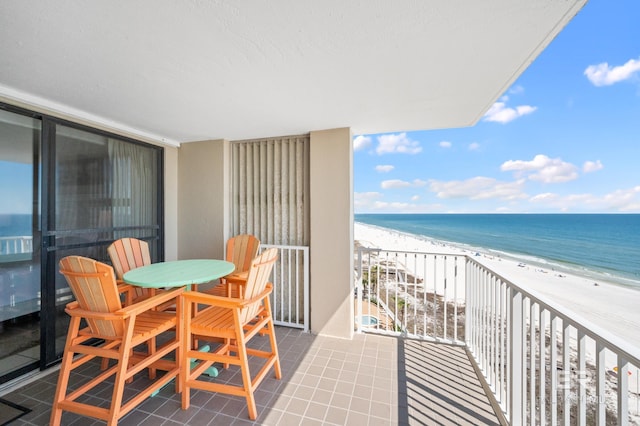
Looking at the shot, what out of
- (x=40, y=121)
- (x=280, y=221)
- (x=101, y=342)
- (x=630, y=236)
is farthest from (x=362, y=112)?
(x=630, y=236)

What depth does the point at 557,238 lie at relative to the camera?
19453mm

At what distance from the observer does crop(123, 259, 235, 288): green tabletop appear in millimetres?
1981

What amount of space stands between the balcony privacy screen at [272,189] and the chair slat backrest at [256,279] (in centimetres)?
137

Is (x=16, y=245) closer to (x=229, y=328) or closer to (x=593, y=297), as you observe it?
(x=229, y=328)

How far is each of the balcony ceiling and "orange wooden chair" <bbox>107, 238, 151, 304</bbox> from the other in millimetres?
1370

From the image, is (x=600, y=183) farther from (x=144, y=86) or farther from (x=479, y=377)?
(x=144, y=86)

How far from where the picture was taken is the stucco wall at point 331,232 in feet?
10.1

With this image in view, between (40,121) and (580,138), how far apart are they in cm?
2838

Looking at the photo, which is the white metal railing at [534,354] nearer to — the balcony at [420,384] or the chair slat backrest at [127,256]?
the balcony at [420,384]

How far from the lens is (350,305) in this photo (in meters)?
3.06

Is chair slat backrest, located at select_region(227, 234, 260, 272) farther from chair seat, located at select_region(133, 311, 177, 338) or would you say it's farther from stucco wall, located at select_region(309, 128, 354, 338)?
chair seat, located at select_region(133, 311, 177, 338)

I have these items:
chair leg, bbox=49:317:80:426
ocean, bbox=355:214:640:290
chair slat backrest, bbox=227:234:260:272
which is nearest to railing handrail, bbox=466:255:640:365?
chair slat backrest, bbox=227:234:260:272

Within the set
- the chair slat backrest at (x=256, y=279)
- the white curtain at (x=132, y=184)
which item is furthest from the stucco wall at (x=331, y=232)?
the white curtain at (x=132, y=184)

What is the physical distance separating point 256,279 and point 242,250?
4.62ft
